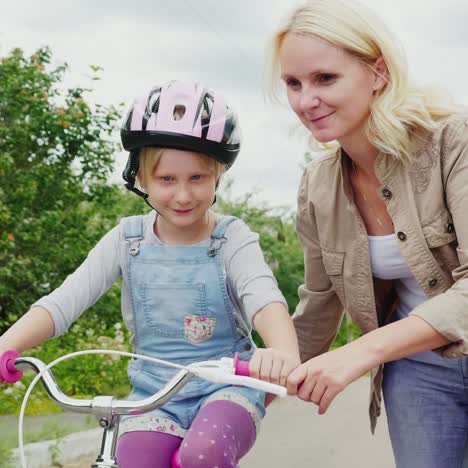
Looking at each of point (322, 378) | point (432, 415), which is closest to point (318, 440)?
point (432, 415)

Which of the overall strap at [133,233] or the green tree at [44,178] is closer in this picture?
the overall strap at [133,233]

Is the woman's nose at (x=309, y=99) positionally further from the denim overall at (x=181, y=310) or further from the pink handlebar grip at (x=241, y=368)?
the pink handlebar grip at (x=241, y=368)

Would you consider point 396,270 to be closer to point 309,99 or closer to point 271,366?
point 309,99

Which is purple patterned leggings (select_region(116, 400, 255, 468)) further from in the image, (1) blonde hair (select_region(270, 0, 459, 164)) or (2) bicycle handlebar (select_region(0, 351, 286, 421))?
(1) blonde hair (select_region(270, 0, 459, 164))

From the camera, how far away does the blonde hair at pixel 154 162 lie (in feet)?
10.2

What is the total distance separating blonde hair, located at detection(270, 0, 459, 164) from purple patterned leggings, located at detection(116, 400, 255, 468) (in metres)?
1.01

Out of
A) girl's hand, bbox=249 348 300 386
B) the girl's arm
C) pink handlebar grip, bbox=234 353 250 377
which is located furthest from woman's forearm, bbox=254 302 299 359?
pink handlebar grip, bbox=234 353 250 377

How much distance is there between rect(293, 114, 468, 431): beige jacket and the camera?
298 cm

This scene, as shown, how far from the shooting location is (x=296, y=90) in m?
3.08

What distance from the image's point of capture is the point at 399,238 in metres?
3.21

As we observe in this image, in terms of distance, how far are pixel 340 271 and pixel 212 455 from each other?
1028mm

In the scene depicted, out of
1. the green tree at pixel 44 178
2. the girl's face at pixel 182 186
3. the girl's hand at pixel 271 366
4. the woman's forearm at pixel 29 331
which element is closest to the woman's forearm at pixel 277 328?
the girl's hand at pixel 271 366

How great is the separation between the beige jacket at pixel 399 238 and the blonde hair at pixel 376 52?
0.09m

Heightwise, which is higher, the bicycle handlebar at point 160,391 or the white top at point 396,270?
the white top at point 396,270
